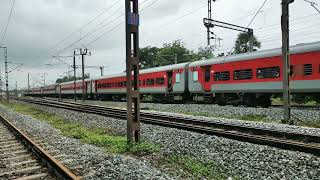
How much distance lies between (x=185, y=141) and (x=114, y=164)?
3134 mm

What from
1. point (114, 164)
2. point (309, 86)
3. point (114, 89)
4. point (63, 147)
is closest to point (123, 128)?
point (63, 147)

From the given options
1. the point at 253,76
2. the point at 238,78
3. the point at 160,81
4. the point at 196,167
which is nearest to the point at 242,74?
the point at 238,78

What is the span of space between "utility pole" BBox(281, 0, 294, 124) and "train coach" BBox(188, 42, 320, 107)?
8.71 feet

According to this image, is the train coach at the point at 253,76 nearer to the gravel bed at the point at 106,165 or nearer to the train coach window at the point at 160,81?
the train coach window at the point at 160,81

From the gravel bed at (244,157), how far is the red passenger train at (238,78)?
8882mm

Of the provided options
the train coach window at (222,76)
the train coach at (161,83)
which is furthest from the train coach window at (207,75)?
the train coach at (161,83)

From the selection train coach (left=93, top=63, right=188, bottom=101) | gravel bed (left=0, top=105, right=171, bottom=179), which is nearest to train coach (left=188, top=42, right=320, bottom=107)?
train coach (left=93, top=63, right=188, bottom=101)

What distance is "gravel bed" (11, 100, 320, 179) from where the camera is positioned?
662cm

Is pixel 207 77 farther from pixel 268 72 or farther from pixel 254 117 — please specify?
pixel 254 117

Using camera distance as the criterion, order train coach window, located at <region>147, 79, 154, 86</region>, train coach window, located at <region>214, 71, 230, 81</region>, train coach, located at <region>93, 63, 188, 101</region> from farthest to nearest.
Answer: train coach window, located at <region>147, 79, 154, 86</region>, train coach, located at <region>93, 63, 188, 101</region>, train coach window, located at <region>214, 71, 230, 81</region>

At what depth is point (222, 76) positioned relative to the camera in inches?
907

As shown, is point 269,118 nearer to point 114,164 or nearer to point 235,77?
point 235,77

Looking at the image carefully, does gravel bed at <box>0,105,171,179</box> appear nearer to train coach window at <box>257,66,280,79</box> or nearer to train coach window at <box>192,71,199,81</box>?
train coach window at <box>257,66,280,79</box>

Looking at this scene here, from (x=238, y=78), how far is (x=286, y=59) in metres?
6.73
